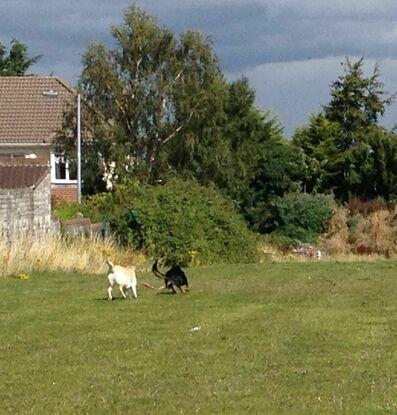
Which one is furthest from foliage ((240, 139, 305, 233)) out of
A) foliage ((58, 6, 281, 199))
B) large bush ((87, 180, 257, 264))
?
large bush ((87, 180, 257, 264))

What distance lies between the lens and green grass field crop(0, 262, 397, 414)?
9.24 metres

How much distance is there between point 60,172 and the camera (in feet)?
181

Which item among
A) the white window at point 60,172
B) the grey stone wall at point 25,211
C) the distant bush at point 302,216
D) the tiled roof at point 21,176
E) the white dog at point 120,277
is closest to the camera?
the white dog at point 120,277

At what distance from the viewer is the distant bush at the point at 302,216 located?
44625 millimetres

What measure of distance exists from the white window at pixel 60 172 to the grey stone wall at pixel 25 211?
21.8 metres

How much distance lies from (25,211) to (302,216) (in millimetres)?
18537

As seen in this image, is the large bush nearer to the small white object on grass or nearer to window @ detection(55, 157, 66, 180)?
the small white object on grass

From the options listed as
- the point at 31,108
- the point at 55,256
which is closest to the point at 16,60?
the point at 31,108

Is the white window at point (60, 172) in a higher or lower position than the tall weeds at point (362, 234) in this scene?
higher

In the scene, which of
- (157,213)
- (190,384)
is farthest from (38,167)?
(190,384)

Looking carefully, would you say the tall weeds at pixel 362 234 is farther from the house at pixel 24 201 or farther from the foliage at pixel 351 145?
the house at pixel 24 201

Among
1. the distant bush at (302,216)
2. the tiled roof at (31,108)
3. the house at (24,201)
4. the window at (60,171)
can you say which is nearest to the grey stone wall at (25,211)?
the house at (24,201)

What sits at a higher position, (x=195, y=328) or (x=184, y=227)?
(x=184, y=227)

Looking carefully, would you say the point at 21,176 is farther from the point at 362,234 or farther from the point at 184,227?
the point at 362,234
